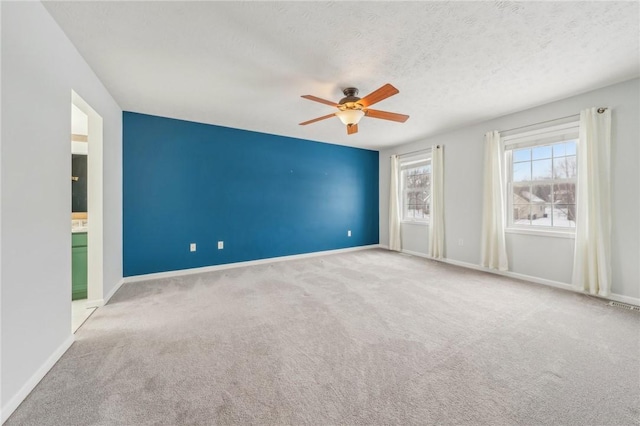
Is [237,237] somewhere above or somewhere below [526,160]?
below

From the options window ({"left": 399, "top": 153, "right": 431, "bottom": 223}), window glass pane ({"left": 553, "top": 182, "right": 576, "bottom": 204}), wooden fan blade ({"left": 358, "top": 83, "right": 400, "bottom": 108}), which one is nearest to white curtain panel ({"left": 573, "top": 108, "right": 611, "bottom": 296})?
window glass pane ({"left": 553, "top": 182, "right": 576, "bottom": 204})

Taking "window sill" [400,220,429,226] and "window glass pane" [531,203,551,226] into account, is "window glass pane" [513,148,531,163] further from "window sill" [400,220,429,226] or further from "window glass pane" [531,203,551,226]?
"window sill" [400,220,429,226]

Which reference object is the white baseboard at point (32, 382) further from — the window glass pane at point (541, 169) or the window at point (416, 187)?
the window glass pane at point (541, 169)

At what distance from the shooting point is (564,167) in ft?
10.5

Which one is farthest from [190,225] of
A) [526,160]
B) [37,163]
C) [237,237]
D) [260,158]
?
[526,160]

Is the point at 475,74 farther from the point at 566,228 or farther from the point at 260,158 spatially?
the point at 260,158

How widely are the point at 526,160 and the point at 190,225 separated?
529 centimetres

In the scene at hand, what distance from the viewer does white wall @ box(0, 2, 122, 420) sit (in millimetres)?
1282

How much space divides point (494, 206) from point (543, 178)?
69 centimetres

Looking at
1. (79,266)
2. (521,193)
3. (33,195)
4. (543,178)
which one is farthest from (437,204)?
(79,266)

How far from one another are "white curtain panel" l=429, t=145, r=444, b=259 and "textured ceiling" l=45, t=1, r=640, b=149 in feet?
4.54

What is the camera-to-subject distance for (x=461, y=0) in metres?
1.57

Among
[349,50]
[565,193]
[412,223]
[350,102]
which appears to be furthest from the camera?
[412,223]

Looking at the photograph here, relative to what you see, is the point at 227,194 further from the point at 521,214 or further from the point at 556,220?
the point at 556,220
